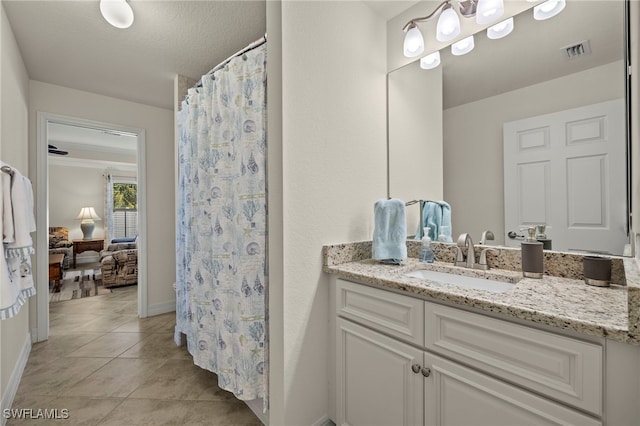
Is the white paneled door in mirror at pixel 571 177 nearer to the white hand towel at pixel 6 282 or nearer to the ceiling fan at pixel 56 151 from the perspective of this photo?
the white hand towel at pixel 6 282

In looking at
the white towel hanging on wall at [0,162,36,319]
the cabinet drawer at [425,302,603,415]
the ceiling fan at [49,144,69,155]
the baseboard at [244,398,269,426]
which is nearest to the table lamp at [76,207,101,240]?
the ceiling fan at [49,144,69,155]

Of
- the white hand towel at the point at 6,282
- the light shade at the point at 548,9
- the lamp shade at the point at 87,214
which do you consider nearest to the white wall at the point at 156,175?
the white hand towel at the point at 6,282

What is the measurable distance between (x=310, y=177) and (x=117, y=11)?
158cm

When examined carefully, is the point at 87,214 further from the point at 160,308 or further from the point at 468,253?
the point at 468,253

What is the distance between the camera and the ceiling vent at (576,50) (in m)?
1.20

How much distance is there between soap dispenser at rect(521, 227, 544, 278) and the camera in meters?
1.21

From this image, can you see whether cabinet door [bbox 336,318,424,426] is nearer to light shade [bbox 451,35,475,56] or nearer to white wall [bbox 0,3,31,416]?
light shade [bbox 451,35,475,56]

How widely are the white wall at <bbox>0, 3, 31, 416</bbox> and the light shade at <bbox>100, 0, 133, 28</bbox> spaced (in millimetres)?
579

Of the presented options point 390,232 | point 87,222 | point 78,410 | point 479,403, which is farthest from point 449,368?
point 87,222

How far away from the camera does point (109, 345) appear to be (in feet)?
8.36

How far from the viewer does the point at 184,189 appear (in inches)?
90.3

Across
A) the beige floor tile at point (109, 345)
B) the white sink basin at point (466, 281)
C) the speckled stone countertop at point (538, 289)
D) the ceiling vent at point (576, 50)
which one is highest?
the ceiling vent at point (576, 50)

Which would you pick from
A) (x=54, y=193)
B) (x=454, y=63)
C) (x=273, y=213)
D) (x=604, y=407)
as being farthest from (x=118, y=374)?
(x=54, y=193)

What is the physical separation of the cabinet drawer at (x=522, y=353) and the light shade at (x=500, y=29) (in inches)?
53.6
